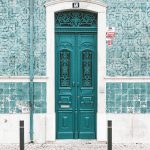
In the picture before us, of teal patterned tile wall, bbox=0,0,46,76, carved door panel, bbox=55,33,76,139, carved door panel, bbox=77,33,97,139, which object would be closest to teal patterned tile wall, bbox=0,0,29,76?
teal patterned tile wall, bbox=0,0,46,76

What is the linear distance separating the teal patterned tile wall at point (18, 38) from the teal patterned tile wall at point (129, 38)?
1705mm

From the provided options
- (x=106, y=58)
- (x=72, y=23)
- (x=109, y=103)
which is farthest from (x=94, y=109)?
(x=72, y=23)

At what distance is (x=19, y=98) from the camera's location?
12.5 meters

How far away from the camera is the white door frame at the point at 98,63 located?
1254 cm

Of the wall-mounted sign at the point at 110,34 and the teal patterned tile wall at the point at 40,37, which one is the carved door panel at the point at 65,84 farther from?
the wall-mounted sign at the point at 110,34

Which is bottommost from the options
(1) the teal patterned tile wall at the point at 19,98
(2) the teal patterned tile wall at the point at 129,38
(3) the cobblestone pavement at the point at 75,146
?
(3) the cobblestone pavement at the point at 75,146

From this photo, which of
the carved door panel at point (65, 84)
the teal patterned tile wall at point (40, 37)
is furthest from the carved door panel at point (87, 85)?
the teal patterned tile wall at point (40, 37)

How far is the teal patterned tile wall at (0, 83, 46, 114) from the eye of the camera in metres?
12.5

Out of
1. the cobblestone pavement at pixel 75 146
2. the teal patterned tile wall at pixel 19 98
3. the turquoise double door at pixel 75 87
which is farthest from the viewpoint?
the turquoise double door at pixel 75 87

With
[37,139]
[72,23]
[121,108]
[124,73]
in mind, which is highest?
[72,23]

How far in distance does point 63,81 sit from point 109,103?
130cm

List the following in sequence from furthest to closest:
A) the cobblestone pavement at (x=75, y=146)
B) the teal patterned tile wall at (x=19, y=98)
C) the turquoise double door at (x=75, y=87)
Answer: the turquoise double door at (x=75, y=87) < the teal patterned tile wall at (x=19, y=98) < the cobblestone pavement at (x=75, y=146)

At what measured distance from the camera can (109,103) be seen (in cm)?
1261

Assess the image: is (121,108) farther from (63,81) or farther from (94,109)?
(63,81)
